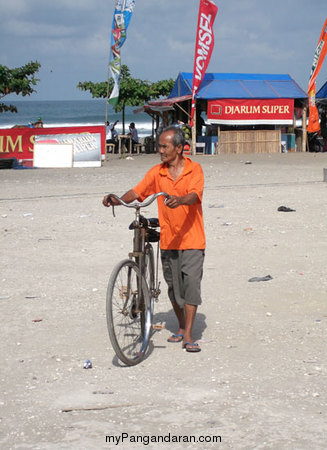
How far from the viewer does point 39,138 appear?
919 inches

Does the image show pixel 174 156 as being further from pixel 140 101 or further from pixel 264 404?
pixel 140 101

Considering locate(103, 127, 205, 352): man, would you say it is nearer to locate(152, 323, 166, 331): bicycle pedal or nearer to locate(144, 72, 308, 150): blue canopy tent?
locate(152, 323, 166, 331): bicycle pedal

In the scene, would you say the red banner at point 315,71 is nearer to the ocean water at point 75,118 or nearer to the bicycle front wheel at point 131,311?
the bicycle front wheel at point 131,311

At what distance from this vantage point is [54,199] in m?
14.0

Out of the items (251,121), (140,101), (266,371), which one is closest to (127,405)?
(266,371)

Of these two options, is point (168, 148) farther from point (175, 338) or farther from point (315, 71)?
point (315, 71)

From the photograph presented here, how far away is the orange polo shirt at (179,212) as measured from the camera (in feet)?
16.6

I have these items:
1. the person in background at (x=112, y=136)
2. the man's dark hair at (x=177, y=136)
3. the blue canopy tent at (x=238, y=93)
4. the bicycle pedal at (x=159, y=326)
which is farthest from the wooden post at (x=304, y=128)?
the man's dark hair at (x=177, y=136)

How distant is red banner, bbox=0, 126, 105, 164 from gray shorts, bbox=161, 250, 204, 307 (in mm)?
18380

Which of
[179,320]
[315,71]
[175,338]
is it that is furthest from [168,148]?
[315,71]

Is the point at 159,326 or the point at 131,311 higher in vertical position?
the point at 131,311

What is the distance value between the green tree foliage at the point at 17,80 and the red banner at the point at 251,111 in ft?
24.2

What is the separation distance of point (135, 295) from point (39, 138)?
18987 mm

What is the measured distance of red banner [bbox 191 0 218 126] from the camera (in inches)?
1051
